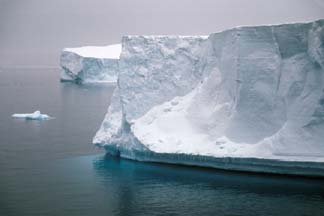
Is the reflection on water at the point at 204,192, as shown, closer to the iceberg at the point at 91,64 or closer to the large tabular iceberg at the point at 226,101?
the large tabular iceberg at the point at 226,101

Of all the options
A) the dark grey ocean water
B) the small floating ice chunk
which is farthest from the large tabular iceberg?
the small floating ice chunk

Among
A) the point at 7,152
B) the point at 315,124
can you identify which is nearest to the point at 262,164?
the point at 315,124

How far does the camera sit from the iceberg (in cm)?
4697

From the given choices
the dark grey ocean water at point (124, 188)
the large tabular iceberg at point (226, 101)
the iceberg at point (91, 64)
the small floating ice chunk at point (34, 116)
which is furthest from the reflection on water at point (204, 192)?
the iceberg at point (91, 64)

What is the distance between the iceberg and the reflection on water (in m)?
31.6

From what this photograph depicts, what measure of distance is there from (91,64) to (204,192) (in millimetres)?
35232

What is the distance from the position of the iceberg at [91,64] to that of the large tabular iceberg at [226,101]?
1133 inches

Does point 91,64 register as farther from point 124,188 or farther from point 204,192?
point 204,192

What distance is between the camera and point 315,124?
14.5 meters

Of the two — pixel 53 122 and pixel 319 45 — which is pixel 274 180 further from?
pixel 53 122

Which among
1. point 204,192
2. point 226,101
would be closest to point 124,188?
point 204,192

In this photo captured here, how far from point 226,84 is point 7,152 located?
819cm

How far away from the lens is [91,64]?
4734 centimetres

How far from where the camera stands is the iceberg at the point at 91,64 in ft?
154
